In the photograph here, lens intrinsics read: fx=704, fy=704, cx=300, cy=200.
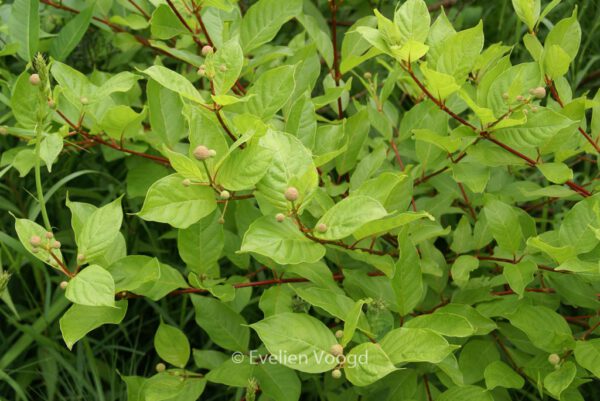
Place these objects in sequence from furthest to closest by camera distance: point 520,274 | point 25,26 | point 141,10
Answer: point 141,10 → point 25,26 → point 520,274

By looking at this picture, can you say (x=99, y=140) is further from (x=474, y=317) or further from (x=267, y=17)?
(x=474, y=317)

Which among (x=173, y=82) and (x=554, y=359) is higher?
(x=173, y=82)

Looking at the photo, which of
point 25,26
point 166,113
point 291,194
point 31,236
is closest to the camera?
point 291,194

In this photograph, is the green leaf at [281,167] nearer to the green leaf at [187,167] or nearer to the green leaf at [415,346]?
the green leaf at [187,167]

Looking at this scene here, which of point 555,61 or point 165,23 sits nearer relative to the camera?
point 555,61

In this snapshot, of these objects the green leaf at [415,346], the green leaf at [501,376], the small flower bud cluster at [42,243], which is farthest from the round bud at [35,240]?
the green leaf at [501,376]

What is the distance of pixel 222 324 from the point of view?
3.82 ft

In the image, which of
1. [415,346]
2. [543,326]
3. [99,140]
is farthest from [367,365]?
[99,140]

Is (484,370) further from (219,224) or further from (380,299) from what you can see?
(219,224)

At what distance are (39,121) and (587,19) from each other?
5.99ft

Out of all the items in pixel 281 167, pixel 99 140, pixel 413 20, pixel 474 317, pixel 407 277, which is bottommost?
pixel 474 317

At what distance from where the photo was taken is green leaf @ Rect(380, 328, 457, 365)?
0.82 meters

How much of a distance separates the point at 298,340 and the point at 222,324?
32 centimetres

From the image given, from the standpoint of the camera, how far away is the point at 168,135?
44.3 inches
